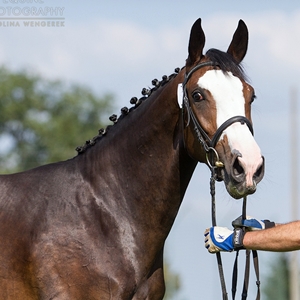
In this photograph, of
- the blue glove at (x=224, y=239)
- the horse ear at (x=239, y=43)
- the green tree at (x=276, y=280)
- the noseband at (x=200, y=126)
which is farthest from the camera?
the green tree at (x=276, y=280)

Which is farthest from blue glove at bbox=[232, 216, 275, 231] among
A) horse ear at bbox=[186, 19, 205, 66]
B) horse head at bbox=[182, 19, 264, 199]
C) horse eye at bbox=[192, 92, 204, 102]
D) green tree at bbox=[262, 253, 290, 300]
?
green tree at bbox=[262, 253, 290, 300]

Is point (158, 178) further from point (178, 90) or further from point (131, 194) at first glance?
point (178, 90)

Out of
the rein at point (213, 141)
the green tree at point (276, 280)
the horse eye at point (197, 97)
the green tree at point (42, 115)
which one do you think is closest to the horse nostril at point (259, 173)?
the rein at point (213, 141)

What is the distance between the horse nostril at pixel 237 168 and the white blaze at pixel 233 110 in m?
0.06

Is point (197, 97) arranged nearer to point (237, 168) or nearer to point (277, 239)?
point (237, 168)

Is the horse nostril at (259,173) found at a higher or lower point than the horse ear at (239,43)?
lower

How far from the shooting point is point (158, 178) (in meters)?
5.09

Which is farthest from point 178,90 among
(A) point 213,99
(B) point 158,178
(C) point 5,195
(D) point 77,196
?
(C) point 5,195

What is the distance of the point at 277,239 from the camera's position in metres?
4.70

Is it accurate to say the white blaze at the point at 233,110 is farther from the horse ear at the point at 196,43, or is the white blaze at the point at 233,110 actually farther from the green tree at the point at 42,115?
the green tree at the point at 42,115

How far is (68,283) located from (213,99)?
1675 mm

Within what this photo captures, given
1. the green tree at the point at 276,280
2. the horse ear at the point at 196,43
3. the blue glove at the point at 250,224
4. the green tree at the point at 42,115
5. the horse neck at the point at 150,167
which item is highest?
the green tree at the point at 42,115

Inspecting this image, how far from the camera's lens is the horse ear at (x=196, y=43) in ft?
16.6

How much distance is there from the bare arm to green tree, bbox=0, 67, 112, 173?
139ft
